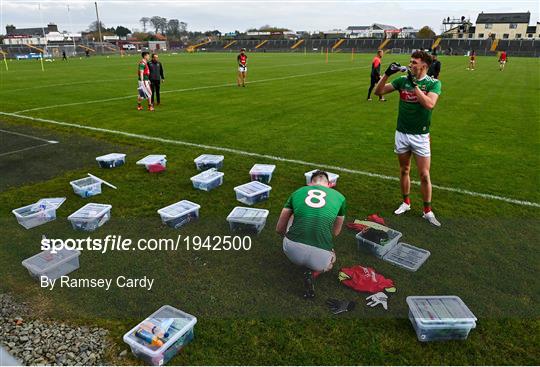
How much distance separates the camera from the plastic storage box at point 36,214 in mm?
5535

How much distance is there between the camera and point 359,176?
7.62 metres

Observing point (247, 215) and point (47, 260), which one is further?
point (247, 215)

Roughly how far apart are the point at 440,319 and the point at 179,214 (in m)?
3.71

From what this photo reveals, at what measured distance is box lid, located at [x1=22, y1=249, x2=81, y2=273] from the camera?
437 cm

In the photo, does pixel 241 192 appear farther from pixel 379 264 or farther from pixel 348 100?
pixel 348 100

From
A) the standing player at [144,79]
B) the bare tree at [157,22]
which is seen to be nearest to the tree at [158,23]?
the bare tree at [157,22]

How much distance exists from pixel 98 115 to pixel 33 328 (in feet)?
36.0

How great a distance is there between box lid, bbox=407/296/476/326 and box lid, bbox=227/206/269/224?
7.86 ft

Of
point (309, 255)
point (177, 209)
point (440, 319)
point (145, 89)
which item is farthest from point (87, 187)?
point (145, 89)

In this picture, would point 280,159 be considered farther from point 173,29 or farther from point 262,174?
point 173,29

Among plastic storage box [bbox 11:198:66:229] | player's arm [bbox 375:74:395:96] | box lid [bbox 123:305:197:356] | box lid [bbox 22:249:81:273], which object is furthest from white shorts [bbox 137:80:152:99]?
box lid [bbox 123:305:197:356]

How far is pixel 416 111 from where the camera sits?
5500mm

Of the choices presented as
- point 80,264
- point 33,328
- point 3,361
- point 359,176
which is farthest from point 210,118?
point 3,361

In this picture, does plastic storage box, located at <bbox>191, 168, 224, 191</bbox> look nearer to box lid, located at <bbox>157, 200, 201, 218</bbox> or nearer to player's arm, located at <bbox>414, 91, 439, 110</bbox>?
box lid, located at <bbox>157, 200, 201, 218</bbox>
